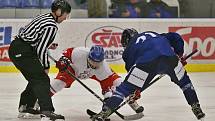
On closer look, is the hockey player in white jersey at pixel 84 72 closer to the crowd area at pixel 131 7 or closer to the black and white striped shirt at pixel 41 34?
the black and white striped shirt at pixel 41 34

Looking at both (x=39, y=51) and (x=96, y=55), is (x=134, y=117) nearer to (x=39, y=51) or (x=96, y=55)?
(x=96, y=55)

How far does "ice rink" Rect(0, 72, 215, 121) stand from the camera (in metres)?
4.65

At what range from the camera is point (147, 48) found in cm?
382

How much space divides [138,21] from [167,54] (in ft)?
13.5

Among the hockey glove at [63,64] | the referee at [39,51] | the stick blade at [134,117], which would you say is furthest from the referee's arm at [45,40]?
the stick blade at [134,117]

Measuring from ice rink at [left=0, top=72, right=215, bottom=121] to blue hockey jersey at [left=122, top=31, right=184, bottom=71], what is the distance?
794mm

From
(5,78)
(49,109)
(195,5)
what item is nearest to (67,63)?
(49,109)

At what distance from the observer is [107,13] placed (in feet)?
26.8

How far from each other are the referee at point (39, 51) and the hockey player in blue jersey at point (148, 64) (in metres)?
0.40

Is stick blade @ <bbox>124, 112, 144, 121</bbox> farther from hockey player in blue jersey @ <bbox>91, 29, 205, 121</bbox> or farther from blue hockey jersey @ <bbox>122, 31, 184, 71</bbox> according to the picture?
blue hockey jersey @ <bbox>122, 31, 184, 71</bbox>

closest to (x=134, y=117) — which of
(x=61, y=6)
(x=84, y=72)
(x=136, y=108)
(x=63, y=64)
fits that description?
(x=136, y=108)

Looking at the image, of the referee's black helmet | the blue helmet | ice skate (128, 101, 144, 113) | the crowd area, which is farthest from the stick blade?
the crowd area

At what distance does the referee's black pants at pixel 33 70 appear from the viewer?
3957mm

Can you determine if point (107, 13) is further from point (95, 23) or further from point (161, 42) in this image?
point (161, 42)
